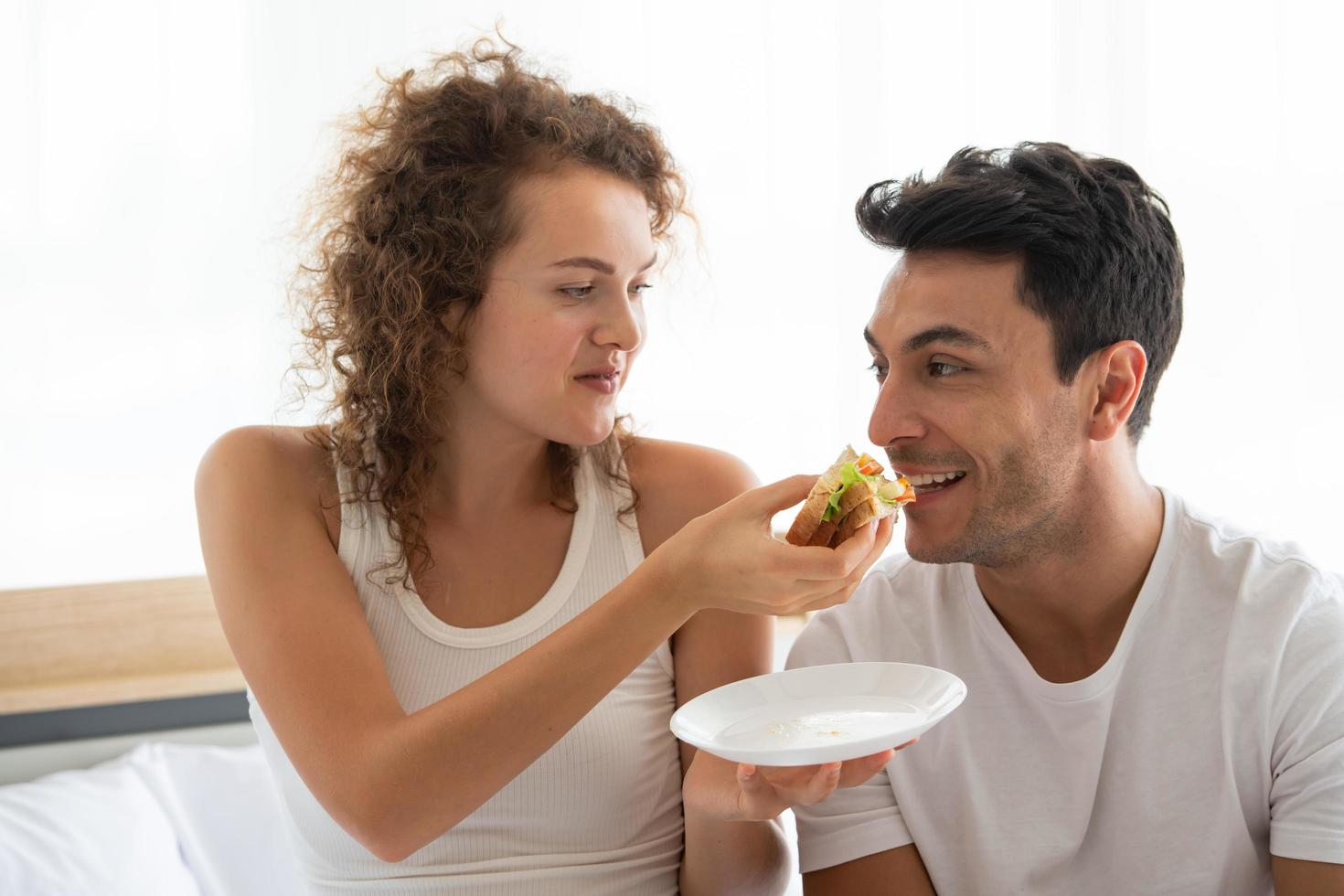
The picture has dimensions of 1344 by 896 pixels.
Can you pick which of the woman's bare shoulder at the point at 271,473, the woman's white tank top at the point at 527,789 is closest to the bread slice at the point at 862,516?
the woman's white tank top at the point at 527,789

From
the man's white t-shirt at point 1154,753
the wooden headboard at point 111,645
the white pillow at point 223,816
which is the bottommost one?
the white pillow at point 223,816

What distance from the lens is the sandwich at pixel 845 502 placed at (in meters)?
1.78

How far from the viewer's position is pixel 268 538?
211 cm

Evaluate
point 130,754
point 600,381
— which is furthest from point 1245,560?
point 130,754

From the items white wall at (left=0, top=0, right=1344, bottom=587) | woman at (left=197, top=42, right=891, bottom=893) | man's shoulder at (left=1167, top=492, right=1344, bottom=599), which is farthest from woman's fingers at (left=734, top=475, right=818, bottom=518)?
white wall at (left=0, top=0, right=1344, bottom=587)

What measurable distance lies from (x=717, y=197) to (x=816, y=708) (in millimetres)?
2488

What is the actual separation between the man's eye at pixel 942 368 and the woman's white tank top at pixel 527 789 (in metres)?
0.76

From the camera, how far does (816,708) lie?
1.80m

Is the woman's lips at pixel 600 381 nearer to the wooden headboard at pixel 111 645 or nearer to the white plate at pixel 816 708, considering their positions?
the white plate at pixel 816 708

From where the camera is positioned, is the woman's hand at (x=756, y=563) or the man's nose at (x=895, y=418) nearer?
the woman's hand at (x=756, y=563)

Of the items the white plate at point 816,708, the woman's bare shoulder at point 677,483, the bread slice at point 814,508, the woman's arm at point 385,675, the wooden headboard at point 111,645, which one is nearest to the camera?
the white plate at point 816,708

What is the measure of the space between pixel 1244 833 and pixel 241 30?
319 centimetres

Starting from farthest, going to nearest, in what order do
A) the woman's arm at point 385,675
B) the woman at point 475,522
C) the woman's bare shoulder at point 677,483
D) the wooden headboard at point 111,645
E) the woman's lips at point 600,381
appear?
the wooden headboard at point 111,645 < the woman's bare shoulder at point 677,483 < the woman's lips at point 600,381 < the woman at point 475,522 < the woman's arm at point 385,675

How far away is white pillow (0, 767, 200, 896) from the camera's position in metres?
2.46
